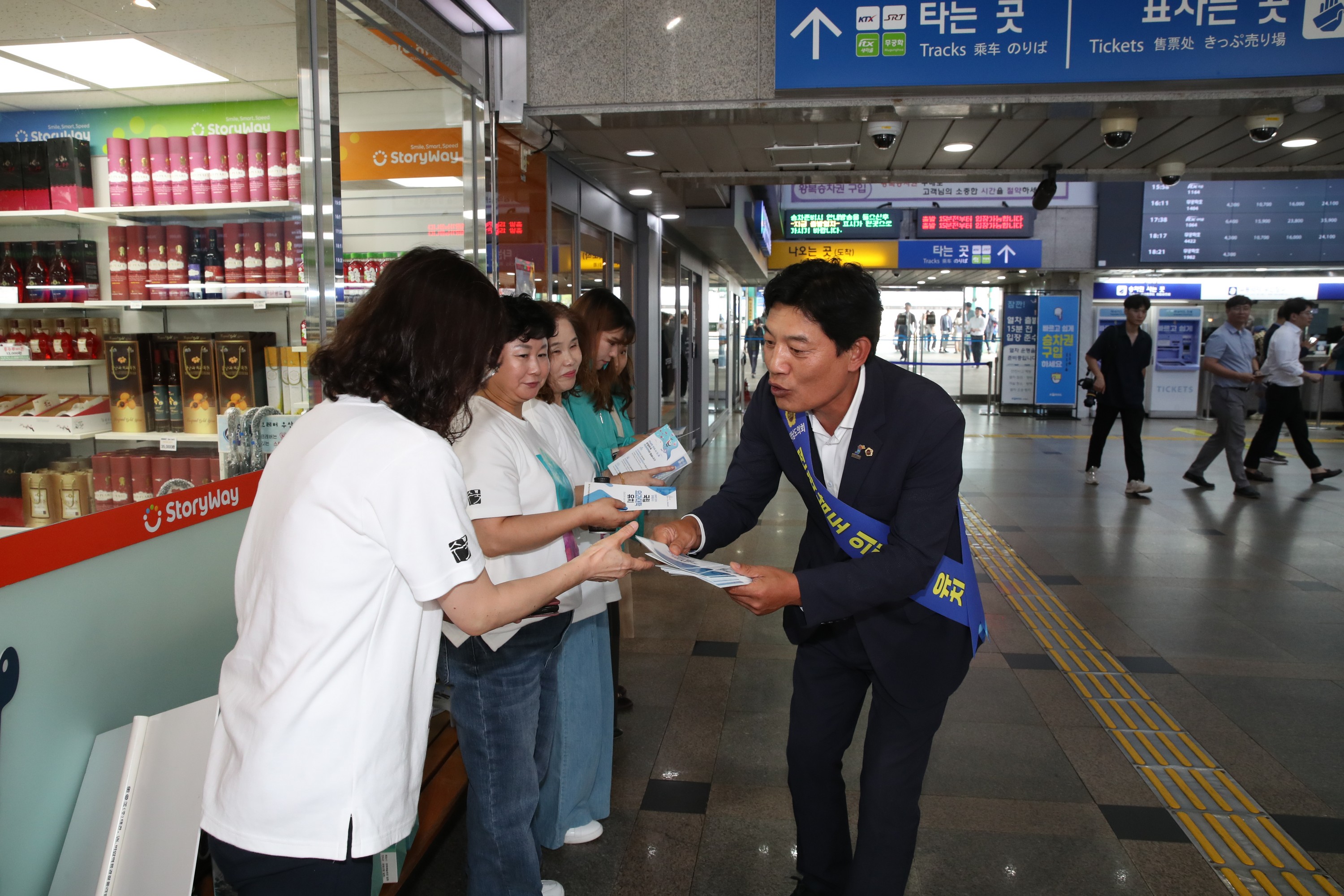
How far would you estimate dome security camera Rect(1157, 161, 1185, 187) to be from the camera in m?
5.32

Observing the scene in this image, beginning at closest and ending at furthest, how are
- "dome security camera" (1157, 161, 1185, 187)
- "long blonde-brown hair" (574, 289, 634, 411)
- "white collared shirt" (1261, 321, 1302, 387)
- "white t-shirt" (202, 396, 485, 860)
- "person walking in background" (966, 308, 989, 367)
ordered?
"white t-shirt" (202, 396, 485, 860) → "long blonde-brown hair" (574, 289, 634, 411) → "dome security camera" (1157, 161, 1185, 187) → "white collared shirt" (1261, 321, 1302, 387) → "person walking in background" (966, 308, 989, 367)

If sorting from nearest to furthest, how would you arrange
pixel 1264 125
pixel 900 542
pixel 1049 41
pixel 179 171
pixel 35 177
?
pixel 900 542
pixel 35 177
pixel 179 171
pixel 1049 41
pixel 1264 125

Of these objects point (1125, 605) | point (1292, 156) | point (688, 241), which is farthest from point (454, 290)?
point (688, 241)

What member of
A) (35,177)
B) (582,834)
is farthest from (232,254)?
(582,834)

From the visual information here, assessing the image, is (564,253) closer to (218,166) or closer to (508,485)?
(218,166)

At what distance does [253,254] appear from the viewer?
9.35 ft

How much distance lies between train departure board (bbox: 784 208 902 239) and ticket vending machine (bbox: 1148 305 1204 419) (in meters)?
5.51

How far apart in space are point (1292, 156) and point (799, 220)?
996cm

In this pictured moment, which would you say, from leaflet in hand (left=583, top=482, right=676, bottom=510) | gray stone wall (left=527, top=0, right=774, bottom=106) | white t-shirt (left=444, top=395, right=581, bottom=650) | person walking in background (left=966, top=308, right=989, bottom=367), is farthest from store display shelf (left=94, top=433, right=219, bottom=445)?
person walking in background (left=966, top=308, right=989, bottom=367)

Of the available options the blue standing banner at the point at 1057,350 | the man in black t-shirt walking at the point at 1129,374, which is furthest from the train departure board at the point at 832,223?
the man in black t-shirt walking at the point at 1129,374

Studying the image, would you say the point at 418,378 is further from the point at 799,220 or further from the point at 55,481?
the point at 799,220

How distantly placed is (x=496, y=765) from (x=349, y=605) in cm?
90

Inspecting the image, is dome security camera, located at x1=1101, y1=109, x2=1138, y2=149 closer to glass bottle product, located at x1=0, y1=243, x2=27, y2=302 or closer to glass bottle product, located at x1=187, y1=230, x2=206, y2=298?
glass bottle product, located at x1=187, y1=230, x2=206, y2=298

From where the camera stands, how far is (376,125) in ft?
13.4
